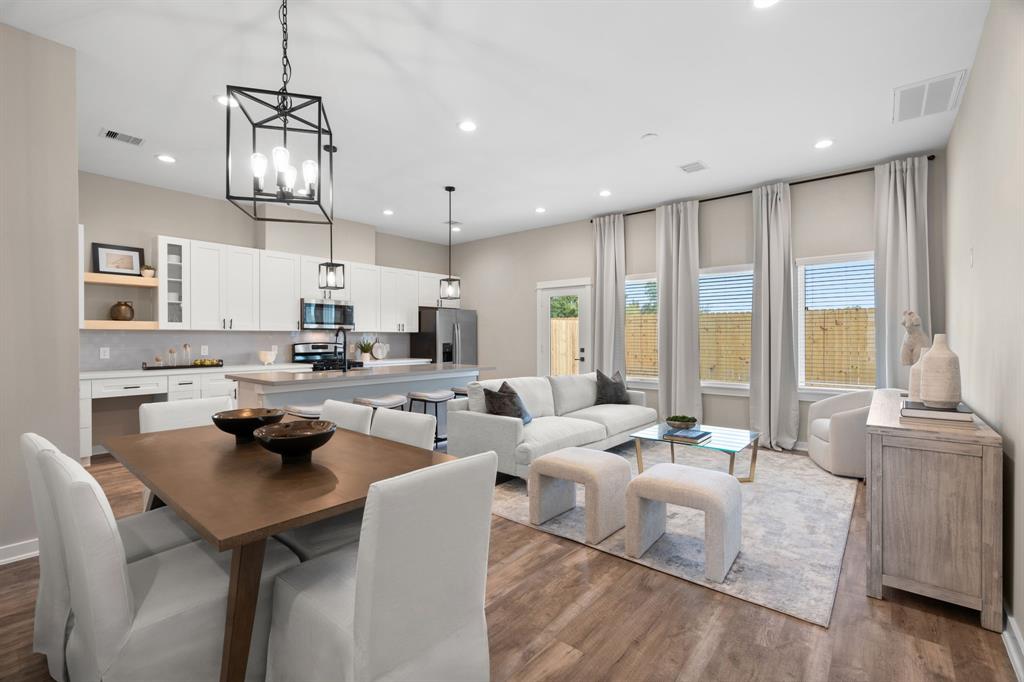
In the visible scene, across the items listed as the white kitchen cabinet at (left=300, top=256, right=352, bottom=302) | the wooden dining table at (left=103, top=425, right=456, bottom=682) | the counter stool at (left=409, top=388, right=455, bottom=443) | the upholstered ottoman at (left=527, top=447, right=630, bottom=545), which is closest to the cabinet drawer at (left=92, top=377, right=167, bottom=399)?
the white kitchen cabinet at (left=300, top=256, right=352, bottom=302)

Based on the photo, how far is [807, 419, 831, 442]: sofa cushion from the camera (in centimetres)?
448

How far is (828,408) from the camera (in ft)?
15.7

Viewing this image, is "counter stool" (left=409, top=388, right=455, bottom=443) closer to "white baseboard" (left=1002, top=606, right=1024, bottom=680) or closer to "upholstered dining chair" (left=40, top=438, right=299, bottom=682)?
"upholstered dining chair" (left=40, top=438, right=299, bottom=682)

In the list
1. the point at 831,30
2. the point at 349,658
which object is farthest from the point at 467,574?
the point at 831,30

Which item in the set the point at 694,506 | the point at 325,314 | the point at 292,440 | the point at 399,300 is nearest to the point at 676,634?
the point at 694,506

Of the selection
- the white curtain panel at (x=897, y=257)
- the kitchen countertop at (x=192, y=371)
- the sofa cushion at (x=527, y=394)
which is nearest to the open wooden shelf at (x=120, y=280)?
the kitchen countertop at (x=192, y=371)

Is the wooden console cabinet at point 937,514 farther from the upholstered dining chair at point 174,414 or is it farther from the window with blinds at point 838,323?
the upholstered dining chair at point 174,414

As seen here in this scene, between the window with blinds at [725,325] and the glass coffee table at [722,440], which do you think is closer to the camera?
the glass coffee table at [722,440]

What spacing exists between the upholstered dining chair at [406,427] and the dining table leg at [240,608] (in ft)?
3.28

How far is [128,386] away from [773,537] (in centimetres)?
575

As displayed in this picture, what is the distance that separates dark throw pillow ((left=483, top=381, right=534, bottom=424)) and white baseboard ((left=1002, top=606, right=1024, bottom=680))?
9.36 ft

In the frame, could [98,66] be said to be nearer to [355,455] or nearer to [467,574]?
[355,455]

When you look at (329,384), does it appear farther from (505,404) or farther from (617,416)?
(617,416)

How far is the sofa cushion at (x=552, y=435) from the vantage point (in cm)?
378
